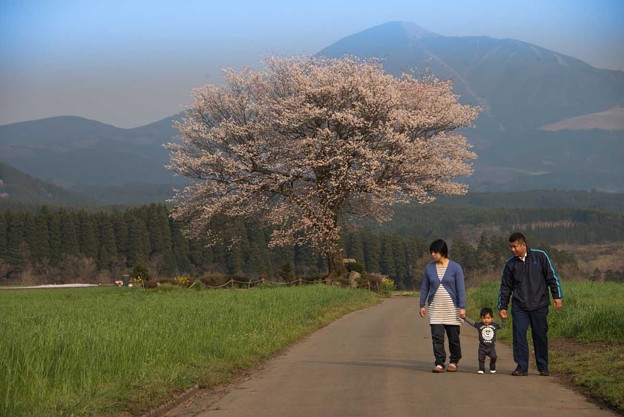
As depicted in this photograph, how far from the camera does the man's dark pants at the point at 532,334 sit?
1356 centimetres

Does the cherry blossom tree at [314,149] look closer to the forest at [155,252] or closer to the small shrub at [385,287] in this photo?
the small shrub at [385,287]

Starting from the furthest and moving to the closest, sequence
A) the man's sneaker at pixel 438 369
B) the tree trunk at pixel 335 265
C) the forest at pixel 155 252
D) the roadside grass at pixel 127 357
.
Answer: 1. the forest at pixel 155 252
2. the tree trunk at pixel 335 265
3. the man's sneaker at pixel 438 369
4. the roadside grass at pixel 127 357

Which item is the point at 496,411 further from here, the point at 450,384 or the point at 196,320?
the point at 196,320

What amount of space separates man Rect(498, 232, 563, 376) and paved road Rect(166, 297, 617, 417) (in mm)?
560

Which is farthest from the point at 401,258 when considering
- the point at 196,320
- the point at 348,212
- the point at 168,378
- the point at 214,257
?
the point at 168,378

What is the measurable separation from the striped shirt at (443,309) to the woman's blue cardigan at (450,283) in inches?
2.5

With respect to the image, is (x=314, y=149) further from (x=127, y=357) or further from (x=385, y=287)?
(x=127, y=357)

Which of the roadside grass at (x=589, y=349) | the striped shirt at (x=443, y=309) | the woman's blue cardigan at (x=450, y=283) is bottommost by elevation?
the roadside grass at (x=589, y=349)

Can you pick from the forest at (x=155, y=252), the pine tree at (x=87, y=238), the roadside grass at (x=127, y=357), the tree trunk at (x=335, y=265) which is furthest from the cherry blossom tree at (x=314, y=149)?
the pine tree at (x=87, y=238)

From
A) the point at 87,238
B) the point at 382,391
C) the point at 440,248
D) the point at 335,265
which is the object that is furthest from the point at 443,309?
the point at 87,238

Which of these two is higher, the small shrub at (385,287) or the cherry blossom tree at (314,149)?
the cherry blossom tree at (314,149)

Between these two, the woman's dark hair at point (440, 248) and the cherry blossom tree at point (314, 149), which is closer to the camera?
the woman's dark hair at point (440, 248)

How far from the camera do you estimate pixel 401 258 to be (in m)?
116

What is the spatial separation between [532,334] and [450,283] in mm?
1489
